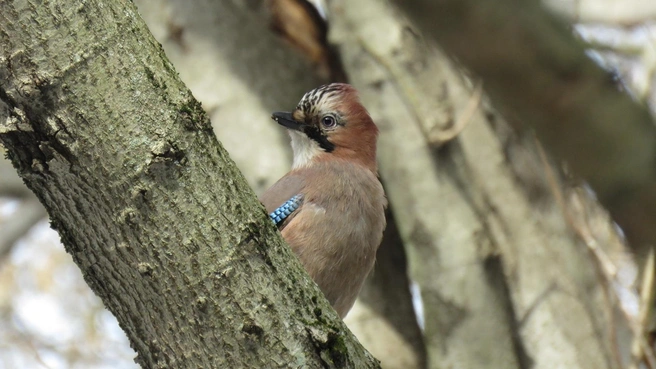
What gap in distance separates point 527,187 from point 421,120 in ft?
2.30

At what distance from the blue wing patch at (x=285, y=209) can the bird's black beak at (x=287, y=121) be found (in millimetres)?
599

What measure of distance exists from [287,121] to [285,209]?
27.3 inches

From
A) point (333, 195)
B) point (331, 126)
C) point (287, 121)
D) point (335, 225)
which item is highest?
point (287, 121)

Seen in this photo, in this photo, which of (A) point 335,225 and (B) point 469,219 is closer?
(A) point 335,225

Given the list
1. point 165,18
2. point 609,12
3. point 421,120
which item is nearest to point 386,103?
point 421,120

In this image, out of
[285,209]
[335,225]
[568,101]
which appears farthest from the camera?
[285,209]

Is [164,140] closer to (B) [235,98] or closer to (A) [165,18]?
(B) [235,98]

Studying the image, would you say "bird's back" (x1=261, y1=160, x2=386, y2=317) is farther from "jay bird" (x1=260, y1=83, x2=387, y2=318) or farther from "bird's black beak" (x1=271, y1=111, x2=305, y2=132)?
"bird's black beak" (x1=271, y1=111, x2=305, y2=132)

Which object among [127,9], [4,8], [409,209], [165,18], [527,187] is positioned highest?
[165,18]

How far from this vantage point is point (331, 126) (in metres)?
4.48

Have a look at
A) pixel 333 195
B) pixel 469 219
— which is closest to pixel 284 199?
pixel 333 195

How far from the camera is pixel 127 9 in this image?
1.92 metres

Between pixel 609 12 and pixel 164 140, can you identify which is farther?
pixel 609 12

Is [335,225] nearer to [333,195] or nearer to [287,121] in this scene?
[333,195]
